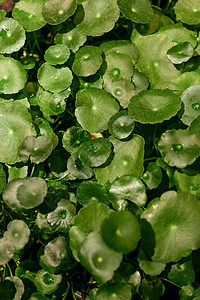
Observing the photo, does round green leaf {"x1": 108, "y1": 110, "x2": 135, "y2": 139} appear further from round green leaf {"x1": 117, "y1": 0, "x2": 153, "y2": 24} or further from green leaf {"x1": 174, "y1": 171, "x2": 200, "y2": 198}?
round green leaf {"x1": 117, "y1": 0, "x2": 153, "y2": 24}

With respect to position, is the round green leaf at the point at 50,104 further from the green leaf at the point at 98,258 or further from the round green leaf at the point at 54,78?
the green leaf at the point at 98,258

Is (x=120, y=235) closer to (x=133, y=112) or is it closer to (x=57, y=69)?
(x=133, y=112)

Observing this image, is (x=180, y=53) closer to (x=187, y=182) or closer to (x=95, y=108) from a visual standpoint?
(x=95, y=108)

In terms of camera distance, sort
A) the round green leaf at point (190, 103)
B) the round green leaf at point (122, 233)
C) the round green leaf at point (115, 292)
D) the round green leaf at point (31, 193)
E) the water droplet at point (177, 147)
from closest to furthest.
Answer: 1. the round green leaf at point (122, 233)
2. the round green leaf at point (115, 292)
3. the round green leaf at point (31, 193)
4. the water droplet at point (177, 147)
5. the round green leaf at point (190, 103)

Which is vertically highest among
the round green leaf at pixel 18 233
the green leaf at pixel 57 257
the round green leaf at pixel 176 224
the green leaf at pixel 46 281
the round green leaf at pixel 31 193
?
the round green leaf at pixel 176 224

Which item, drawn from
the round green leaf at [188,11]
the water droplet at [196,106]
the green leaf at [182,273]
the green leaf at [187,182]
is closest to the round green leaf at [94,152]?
the green leaf at [187,182]

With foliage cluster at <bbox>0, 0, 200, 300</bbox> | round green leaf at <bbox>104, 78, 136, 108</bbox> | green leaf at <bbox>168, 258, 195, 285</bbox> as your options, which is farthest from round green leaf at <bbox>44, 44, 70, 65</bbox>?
green leaf at <bbox>168, 258, 195, 285</bbox>

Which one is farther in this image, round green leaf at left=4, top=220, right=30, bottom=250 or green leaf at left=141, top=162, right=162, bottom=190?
green leaf at left=141, top=162, right=162, bottom=190
